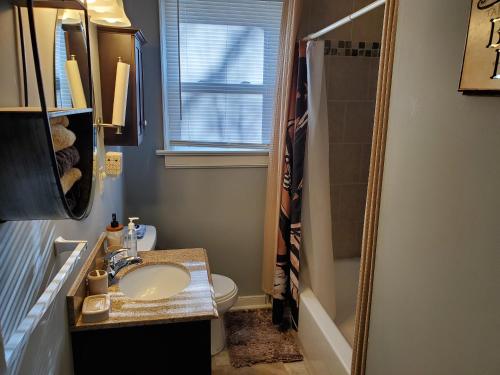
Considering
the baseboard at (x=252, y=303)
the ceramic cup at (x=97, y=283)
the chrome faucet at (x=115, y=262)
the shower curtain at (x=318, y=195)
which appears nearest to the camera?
the ceramic cup at (x=97, y=283)

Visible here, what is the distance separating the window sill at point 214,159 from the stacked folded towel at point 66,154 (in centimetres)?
143

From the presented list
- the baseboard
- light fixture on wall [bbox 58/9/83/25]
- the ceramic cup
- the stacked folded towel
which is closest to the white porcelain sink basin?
the ceramic cup

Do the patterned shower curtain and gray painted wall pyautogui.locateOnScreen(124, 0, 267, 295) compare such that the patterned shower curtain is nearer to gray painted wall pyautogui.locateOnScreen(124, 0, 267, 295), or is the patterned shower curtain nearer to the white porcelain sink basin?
gray painted wall pyautogui.locateOnScreen(124, 0, 267, 295)

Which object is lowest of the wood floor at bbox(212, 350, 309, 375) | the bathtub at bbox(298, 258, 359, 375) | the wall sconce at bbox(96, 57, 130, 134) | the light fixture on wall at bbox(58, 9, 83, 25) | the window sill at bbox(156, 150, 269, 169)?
the wood floor at bbox(212, 350, 309, 375)

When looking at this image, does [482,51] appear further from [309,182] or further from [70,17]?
[309,182]

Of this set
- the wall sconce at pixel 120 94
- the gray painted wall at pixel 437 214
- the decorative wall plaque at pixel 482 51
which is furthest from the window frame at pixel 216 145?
the decorative wall plaque at pixel 482 51

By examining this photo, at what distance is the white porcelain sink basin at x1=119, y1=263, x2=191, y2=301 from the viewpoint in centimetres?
163

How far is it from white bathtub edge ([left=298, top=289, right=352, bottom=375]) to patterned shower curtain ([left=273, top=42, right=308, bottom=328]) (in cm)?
13

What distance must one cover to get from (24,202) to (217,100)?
188 centimetres

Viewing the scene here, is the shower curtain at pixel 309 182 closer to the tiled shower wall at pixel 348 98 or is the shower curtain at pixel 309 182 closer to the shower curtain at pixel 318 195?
the shower curtain at pixel 318 195

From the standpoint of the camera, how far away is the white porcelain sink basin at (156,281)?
5.35ft

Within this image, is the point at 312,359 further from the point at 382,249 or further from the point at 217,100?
the point at 217,100

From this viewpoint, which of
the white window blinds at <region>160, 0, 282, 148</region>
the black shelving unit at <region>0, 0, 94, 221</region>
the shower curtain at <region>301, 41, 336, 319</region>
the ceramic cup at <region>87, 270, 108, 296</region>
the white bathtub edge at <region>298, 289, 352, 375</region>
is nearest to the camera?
the black shelving unit at <region>0, 0, 94, 221</region>

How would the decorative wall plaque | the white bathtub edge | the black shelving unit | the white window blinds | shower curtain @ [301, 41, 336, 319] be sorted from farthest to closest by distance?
the white window blinds
shower curtain @ [301, 41, 336, 319]
the white bathtub edge
the decorative wall plaque
the black shelving unit
